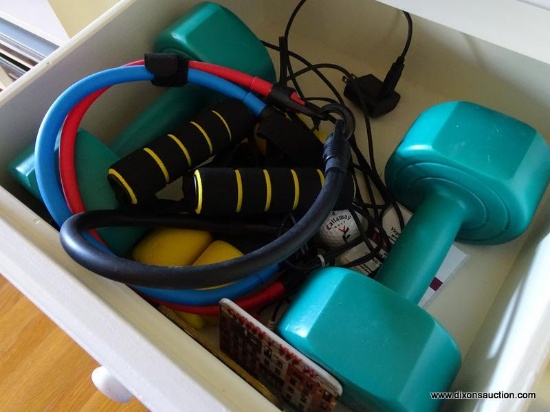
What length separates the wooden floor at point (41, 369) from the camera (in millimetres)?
944

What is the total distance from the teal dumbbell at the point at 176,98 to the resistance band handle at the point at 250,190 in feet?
0.27

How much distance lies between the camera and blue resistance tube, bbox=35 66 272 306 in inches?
17.7

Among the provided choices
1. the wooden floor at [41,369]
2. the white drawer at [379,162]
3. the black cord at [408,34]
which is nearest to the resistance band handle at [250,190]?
the white drawer at [379,162]

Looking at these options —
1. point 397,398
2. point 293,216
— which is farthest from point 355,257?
point 397,398

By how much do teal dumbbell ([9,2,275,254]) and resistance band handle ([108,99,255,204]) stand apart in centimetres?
3

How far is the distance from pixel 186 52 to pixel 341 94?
0.24m

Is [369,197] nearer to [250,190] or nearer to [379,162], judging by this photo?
[379,162]

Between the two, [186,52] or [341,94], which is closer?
[186,52]

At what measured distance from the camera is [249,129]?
560mm

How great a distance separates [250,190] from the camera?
0.49 metres

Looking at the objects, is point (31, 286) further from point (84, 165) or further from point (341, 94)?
point (341, 94)

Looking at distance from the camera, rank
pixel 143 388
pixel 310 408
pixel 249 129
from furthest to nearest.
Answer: pixel 249 129 → pixel 310 408 → pixel 143 388

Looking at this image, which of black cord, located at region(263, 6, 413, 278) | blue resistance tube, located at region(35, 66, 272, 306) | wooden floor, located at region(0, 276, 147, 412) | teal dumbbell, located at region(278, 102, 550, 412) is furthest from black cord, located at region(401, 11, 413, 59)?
wooden floor, located at region(0, 276, 147, 412)

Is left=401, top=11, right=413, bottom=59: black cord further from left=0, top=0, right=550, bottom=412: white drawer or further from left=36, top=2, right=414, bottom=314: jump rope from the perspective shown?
left=36, top=2, right=414, bottom=314: jump rope
